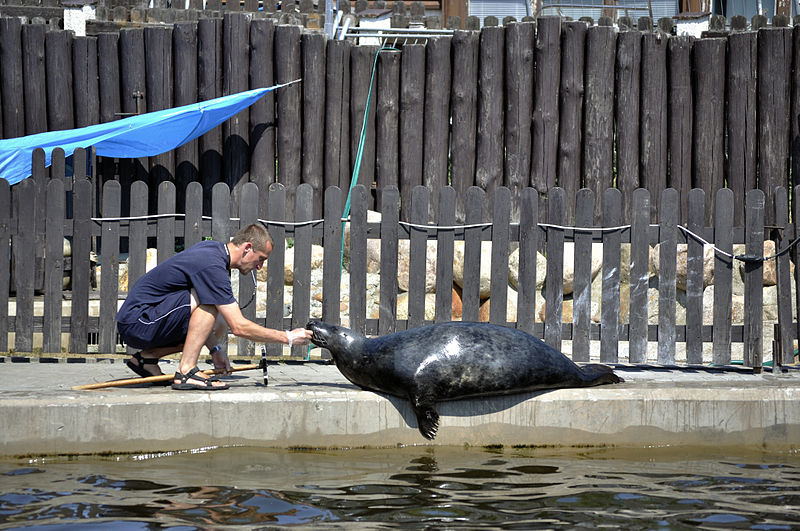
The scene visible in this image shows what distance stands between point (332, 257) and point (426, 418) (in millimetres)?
2183

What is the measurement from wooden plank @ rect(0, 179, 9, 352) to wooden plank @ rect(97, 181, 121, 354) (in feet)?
2.48

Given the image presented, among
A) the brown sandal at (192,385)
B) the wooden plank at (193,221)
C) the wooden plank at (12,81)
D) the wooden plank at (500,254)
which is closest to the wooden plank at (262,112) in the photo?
the wooden plank at (12,81)

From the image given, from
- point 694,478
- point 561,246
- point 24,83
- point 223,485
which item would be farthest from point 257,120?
point 694,478

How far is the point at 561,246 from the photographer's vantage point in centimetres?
796

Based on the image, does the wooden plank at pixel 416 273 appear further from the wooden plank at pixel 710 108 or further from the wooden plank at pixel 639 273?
the wooden plank at pixel 710 108

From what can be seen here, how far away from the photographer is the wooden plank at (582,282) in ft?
25.7

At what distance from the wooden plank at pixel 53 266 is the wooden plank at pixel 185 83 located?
237 centimetres

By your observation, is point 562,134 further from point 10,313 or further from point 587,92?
point 10,313

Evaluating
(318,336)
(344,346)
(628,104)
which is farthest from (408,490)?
(628,104)

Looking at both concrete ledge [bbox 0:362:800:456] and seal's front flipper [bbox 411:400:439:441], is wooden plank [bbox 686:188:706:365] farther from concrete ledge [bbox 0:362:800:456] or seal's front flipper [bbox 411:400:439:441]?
seal's front flipper [bbox 411:400:439:441]

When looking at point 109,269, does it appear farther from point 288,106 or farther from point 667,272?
point 667,272

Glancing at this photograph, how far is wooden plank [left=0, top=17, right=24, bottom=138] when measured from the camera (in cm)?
1016

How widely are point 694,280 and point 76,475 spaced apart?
16.3 feet

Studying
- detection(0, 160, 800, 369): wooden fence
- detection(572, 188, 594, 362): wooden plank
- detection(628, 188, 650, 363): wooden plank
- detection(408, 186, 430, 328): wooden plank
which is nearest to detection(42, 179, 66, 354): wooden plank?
detection(0, 160, 800, 369): wooden fence
